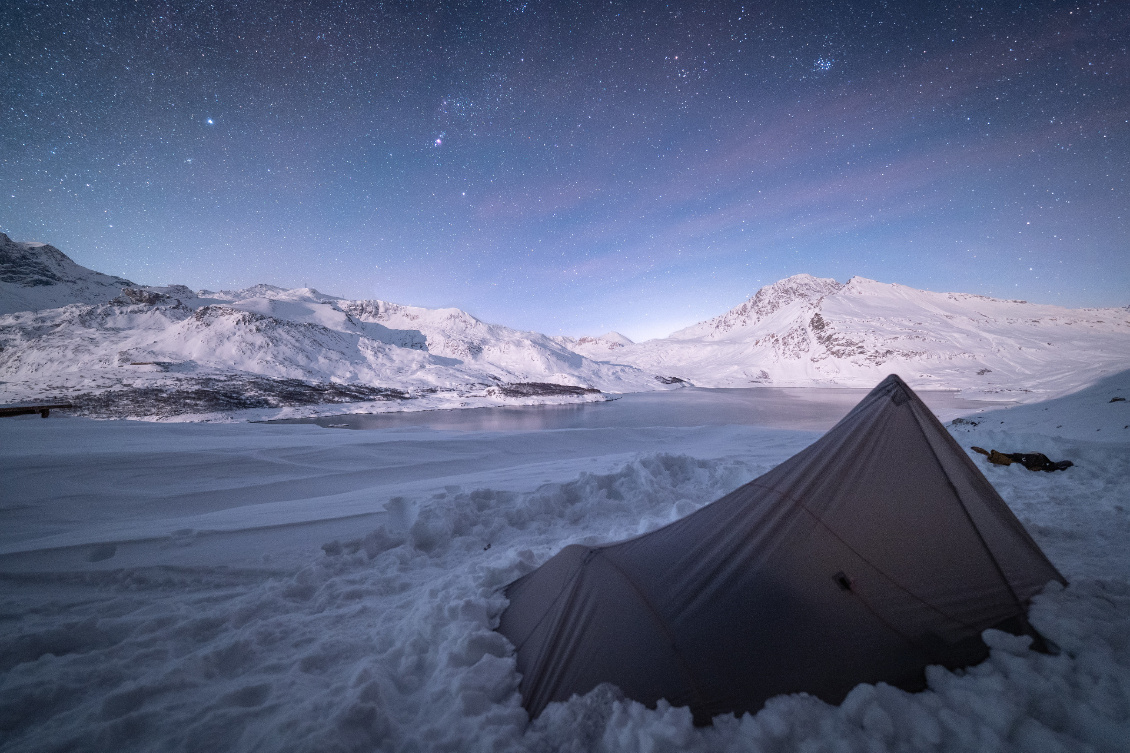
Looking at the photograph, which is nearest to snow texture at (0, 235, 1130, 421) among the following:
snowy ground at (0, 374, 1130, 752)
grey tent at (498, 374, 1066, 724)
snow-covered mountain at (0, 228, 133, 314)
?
snow-covered mountain at (0, 228, 133, 314)

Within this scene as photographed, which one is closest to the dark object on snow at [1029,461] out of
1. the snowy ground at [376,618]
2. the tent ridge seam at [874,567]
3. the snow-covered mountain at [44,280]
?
the snowy ground at [376,618]

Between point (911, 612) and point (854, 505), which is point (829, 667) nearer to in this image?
point (911, 612)

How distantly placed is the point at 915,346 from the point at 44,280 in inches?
7805

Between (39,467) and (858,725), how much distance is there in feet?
37.3

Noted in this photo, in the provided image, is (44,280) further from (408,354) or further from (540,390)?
(540,390)

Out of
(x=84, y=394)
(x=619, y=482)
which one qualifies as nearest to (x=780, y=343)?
(x=619, y=482)

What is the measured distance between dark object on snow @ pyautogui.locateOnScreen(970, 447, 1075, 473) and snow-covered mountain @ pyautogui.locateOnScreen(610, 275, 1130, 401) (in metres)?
48.5

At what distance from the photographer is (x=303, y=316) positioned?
97.2 meters

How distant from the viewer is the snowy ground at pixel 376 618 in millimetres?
2115

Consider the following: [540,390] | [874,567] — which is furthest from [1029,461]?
[540,390]

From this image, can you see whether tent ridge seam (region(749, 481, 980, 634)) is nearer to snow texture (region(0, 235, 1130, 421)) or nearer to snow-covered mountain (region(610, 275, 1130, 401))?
snow texture (region(0, 235, 1130, 421))

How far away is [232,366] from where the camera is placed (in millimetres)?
48938

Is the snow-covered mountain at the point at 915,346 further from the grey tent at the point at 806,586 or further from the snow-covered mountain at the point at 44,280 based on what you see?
the snow-covered mountain at the point at 44,280

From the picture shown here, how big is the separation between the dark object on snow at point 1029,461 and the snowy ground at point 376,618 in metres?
0.33
